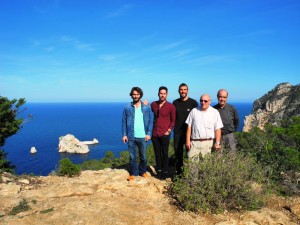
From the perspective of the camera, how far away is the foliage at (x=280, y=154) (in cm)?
681

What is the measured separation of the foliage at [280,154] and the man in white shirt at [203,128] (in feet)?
3.91

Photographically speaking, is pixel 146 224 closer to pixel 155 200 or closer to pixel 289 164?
pixel 155 200

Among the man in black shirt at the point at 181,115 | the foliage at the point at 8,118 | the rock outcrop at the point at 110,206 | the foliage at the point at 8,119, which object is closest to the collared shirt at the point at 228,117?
the man in black shirt at the point at 181,115

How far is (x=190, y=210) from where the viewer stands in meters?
5.42

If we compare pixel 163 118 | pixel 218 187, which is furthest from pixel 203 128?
pixel 218 187

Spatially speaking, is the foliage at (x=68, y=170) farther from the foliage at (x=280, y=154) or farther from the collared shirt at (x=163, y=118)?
the foliage at (x=280, y=154)

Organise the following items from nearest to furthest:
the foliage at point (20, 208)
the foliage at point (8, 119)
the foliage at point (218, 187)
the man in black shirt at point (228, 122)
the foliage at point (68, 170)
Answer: the foliage at point (218, 187) < the foliage at point (20, 208) < the man in black shirt at point (228, 122) < the foliage at point (68, 170) < the foliage at point (8, 119)

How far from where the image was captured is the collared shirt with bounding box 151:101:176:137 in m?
6.65

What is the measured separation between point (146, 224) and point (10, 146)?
9634cm

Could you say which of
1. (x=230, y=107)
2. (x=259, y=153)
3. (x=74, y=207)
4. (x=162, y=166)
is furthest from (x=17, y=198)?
(x=259, y=153)

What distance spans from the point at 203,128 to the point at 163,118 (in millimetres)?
1158

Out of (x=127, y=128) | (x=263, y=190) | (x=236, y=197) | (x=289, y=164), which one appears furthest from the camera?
(x=289, y=164)

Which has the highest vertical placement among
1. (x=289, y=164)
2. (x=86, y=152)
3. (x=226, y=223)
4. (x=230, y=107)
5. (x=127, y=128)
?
(x=230, y=107)

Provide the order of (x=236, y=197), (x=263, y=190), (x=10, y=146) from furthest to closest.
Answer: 1. (x=10, y=146)
2. (x=263, y=190)
3. (x=236, y=197)
